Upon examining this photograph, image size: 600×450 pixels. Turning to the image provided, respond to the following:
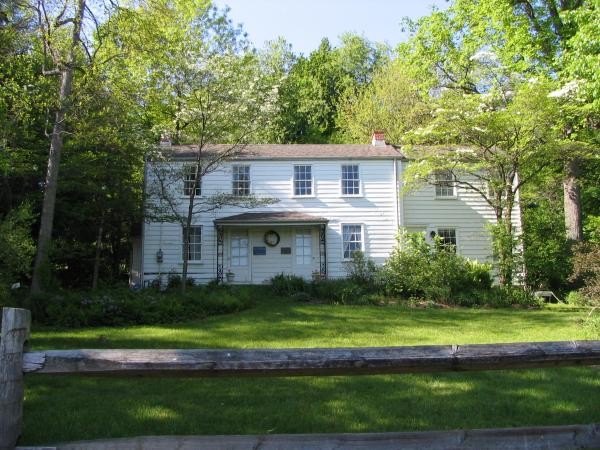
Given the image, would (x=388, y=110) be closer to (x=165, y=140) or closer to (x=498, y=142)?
(x=498, y=142)

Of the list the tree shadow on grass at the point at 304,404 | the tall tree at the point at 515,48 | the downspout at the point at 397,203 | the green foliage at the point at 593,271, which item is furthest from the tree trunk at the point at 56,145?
the tall tree at the point at 515,48

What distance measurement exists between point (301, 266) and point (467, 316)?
8572 mm

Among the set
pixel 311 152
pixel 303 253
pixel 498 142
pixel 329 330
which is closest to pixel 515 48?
pixel 498 142

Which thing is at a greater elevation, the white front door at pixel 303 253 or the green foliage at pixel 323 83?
the green foliage at pixel 323 83

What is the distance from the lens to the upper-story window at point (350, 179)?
69.9 ft

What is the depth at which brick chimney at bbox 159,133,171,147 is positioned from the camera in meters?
20.2

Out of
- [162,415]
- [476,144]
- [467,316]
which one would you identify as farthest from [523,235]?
[162,415]

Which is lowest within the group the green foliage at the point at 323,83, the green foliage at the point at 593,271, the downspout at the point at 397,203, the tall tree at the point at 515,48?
the green foliage at the point at 593,271

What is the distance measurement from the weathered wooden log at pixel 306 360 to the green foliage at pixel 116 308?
29.3ft

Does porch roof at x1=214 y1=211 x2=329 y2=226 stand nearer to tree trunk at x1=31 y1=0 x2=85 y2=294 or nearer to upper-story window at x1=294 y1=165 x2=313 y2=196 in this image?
upper-story window at x1=294 y1=165 x2=313 y2=196

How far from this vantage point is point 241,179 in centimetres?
2116

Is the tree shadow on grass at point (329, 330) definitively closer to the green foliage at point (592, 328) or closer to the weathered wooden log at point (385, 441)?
the green foliage at point (592, 328)

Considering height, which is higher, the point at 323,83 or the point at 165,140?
the point at 323,83

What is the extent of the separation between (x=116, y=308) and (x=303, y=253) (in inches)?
388
